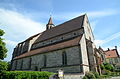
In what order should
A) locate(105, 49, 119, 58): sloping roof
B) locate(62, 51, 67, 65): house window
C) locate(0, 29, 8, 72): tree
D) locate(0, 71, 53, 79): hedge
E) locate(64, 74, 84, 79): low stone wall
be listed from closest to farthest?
1. locate(0, 71, 53, 79): hedge
2. locate(64, 74, 84, 79): low stone wall
3. locate(0, 29, 8, 72): tree
4. locate(62, 51, 67, 65): house window
5. locate(105, 49, 119, 58): sloping roof

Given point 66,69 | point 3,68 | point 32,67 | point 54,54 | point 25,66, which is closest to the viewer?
point 3,68

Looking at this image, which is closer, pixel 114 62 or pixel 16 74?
pixel 16 74

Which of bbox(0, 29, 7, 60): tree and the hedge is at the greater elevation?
bbox(0, 29, 7, 60): tree

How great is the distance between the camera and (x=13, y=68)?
106 ft

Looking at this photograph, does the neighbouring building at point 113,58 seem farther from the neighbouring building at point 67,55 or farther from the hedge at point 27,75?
the hedge at point 27,75

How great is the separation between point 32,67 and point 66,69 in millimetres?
10260

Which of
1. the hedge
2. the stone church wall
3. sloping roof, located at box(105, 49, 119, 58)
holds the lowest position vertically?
the hedge

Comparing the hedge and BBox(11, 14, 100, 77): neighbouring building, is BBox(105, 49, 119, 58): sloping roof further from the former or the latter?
the hedge

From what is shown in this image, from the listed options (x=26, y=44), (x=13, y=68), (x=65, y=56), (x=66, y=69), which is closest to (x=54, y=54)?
(x=65, y=56)

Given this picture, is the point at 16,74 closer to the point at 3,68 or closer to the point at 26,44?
the point at 3,68

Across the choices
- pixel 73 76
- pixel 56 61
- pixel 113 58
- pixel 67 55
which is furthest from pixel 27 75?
pixel 113 58

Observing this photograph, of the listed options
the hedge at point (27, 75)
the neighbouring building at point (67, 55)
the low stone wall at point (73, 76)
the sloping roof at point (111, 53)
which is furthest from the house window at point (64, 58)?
the sloping roof at point (111, 53)

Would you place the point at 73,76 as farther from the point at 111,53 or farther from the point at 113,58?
the point at 111,53

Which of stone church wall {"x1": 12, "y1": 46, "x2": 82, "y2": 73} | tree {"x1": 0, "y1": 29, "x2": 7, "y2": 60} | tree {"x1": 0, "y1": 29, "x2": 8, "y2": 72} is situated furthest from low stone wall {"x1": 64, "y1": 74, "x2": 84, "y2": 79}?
tree {"x1": 0, "y1": 29, "x2": 7, "y2": 60}
